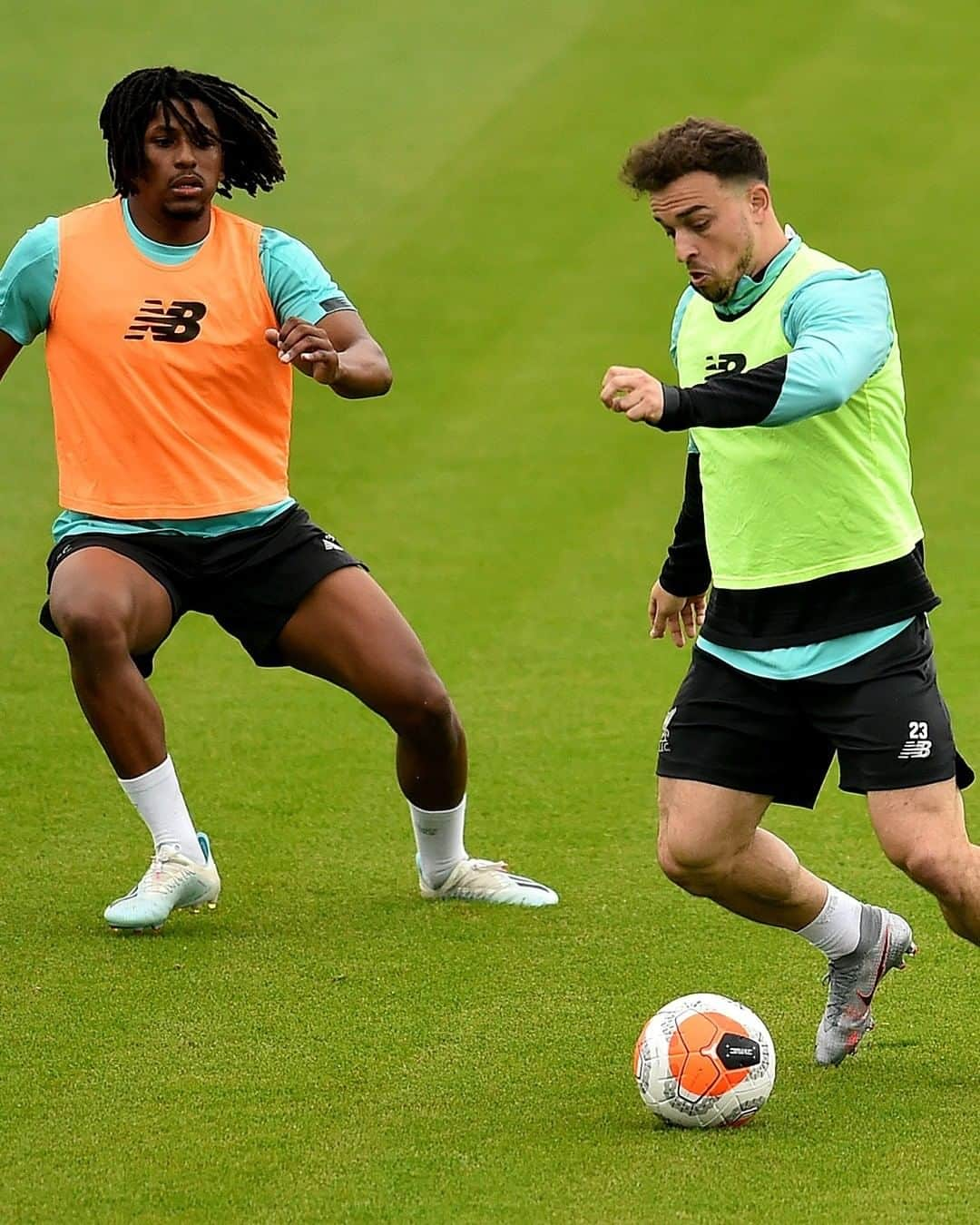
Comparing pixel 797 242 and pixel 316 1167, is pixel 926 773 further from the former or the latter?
pixel 316 1167

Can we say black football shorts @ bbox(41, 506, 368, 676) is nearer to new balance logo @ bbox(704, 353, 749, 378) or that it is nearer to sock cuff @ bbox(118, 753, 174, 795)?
sock cuff @ bbox(118, 753, 174, 795)

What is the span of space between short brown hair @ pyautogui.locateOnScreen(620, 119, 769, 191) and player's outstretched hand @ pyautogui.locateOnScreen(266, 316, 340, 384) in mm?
1235

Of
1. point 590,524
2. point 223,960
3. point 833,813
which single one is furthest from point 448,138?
point 223,960

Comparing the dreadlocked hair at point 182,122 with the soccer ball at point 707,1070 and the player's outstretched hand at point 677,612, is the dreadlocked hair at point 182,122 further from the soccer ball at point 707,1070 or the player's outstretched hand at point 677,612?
the soccer ball at point 707,1070

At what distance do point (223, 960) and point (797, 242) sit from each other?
2.72m

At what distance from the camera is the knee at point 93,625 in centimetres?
630

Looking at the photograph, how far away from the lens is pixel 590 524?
39.8 feet

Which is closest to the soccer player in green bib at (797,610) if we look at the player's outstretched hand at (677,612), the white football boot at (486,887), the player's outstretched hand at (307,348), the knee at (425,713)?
the player's outstretched hand at (677,612)

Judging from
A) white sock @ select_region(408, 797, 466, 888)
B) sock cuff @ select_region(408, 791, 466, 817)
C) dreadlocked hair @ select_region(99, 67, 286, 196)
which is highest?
dreadlocked hair @ select_region(99, 67, 286, 196)

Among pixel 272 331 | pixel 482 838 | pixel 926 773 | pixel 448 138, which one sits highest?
pixel 448 138

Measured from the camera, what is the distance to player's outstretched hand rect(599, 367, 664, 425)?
4.47 m

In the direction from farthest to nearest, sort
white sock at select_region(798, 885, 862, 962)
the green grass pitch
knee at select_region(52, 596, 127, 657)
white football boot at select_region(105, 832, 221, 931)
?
white football boot at select_region(105, 832, 221, 931) → knee at select_region(52, 596, 127, 657) → white sock at select_region(798, 885, 862, 962) → the green grass pitch

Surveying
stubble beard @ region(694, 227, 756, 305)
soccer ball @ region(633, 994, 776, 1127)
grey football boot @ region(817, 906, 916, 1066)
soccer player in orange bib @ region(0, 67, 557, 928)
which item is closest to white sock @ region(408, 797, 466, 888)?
soccer player in orange bib @ region(0, 67, 557, 928)

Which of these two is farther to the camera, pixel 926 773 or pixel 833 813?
pixel 833 813
